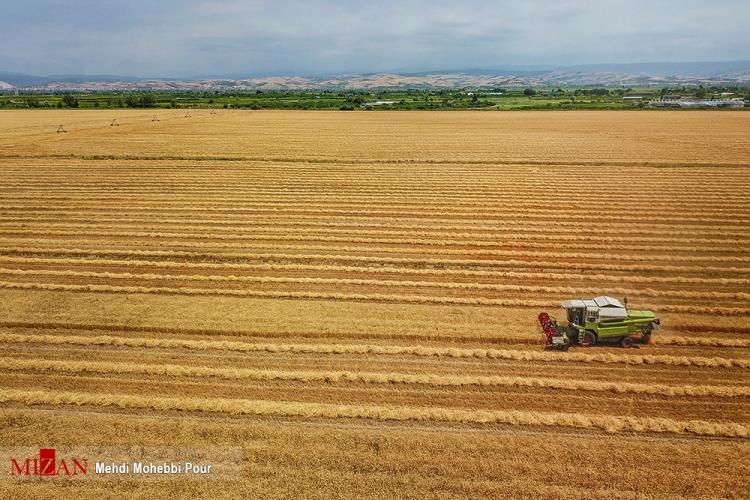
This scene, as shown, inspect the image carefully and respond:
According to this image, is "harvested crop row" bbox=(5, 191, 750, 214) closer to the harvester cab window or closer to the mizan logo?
the harvester cab window

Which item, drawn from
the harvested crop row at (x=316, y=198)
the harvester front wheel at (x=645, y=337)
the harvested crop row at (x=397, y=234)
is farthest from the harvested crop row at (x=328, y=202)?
the harvester front wheel at (x=645, y=337)

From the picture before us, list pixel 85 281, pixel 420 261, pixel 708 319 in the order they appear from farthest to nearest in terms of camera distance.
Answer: pixel 420 261 < pixel 85 281 < pixel 708 319

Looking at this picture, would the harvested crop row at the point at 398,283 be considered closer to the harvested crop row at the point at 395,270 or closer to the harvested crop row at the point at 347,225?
the harvested crop row at the point at 395,270

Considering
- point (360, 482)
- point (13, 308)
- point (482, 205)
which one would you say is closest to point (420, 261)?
point (482, 205)

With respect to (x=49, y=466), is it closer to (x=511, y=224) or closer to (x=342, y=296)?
(x=342, y=296)

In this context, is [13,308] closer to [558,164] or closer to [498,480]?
[498,480]
